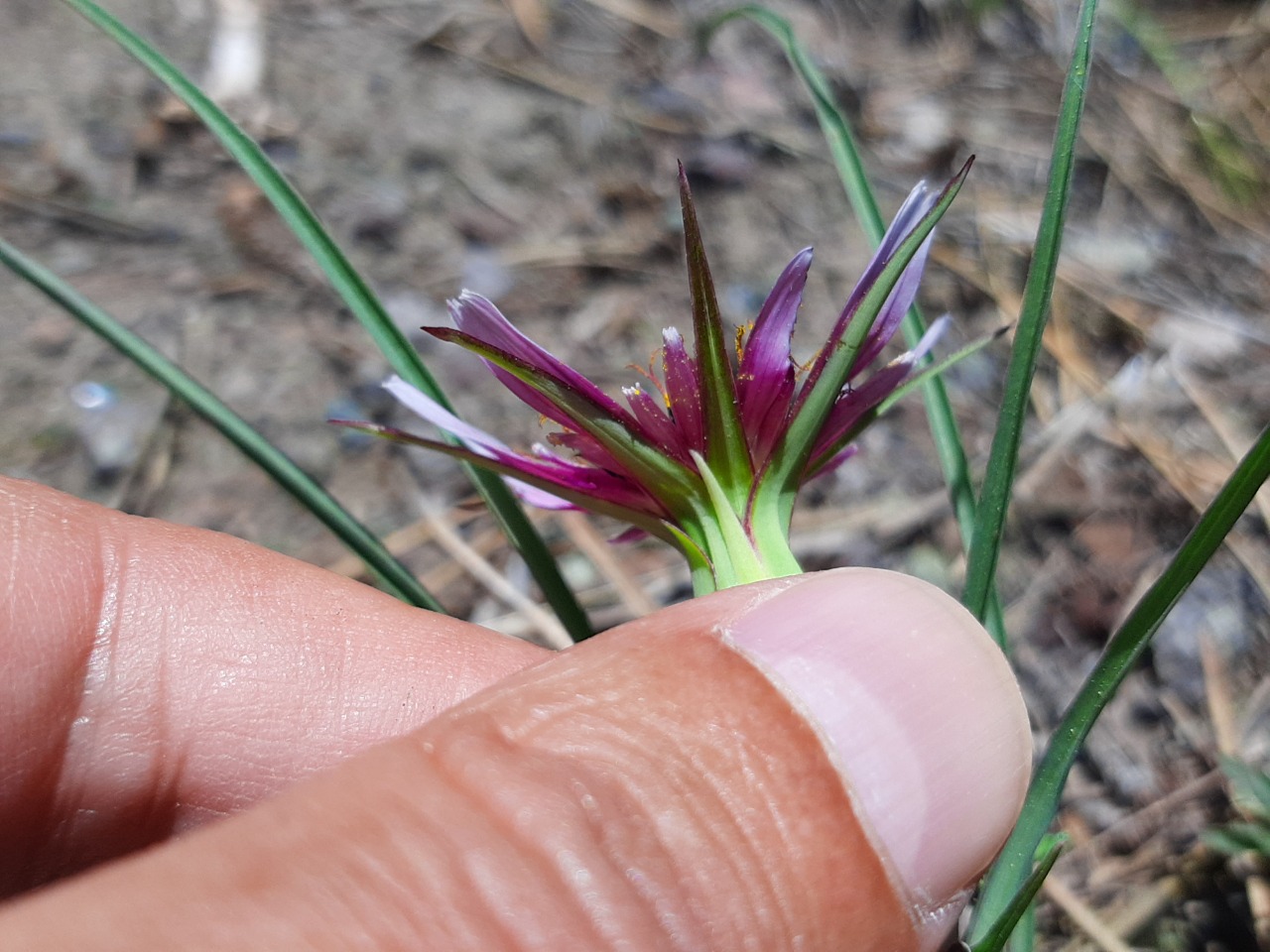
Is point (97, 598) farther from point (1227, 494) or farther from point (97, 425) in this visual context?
point (1227, 494)

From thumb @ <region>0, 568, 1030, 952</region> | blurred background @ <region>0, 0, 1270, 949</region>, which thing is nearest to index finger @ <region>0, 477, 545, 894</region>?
blurred background @ <region>0, 0, 1270, 949</region>

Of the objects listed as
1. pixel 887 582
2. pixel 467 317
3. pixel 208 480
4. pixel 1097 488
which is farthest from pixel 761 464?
pixel 208 480

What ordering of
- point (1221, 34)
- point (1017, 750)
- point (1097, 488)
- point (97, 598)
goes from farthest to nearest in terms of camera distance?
point (1221, 34), point (1097, 488), point (97, 598), point (1017, 750)

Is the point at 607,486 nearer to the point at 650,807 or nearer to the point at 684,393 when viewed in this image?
the point at 684,393

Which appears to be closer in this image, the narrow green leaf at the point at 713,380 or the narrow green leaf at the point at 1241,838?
the narrow green leaf at the point at 713,380

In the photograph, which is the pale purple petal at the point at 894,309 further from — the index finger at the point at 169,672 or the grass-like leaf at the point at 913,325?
the index finger at the point at 169,672

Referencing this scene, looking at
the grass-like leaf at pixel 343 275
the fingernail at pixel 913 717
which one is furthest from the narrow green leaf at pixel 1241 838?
the grass-like leaf at pixel 343 275
